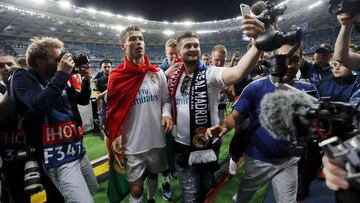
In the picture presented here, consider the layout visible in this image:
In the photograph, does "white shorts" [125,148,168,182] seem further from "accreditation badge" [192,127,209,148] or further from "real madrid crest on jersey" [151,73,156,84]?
"real madrid crest on jersey" [151,73,156,84]

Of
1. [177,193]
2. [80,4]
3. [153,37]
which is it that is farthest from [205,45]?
[177,193]

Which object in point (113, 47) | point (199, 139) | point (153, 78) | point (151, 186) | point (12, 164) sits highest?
point (113, 47)

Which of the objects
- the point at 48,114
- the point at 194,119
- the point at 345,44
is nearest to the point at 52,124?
the point at 48,114

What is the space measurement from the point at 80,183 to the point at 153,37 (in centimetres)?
3432

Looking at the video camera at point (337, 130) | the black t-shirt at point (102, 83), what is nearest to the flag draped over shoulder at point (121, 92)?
the video camera at point (337, 130)

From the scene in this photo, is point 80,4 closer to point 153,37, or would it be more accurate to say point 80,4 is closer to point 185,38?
point 153,37

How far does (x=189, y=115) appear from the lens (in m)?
2.19

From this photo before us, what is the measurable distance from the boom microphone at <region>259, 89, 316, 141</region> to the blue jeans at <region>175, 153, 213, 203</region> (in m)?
1.18

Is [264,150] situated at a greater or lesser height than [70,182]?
greater

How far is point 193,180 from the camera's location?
2.18 m

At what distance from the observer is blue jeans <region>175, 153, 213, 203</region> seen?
2.17m

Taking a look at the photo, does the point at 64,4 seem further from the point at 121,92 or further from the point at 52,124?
the point at 52,124

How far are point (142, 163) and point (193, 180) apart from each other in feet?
1.75

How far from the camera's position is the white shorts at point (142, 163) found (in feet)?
7.70
